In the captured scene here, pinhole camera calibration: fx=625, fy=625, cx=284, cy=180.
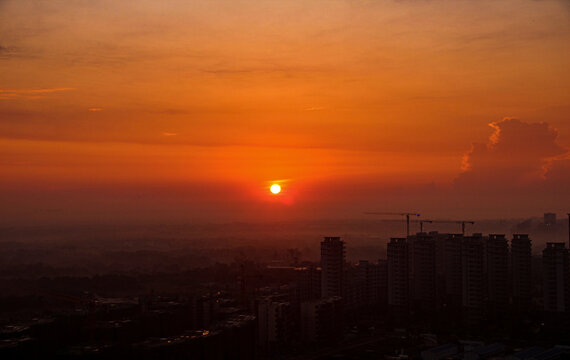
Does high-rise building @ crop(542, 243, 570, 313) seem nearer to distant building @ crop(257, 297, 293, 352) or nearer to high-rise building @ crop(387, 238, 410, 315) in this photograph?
high-rise building @ crop(387, 238, 410, 315)

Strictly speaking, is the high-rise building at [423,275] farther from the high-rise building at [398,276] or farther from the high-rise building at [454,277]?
the high-rise building at [398,276]

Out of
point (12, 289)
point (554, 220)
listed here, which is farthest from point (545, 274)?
point (554, 220)

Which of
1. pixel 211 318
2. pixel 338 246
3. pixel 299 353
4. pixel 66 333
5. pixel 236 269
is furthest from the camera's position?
pixel 236 269

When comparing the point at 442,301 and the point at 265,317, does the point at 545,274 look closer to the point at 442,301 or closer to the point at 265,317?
the point at 442,301

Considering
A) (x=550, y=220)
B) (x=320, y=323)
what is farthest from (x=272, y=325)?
(x=550, y=220)

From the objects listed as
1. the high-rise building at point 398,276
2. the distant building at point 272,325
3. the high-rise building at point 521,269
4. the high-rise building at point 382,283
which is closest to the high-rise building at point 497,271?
the high-rise building at point 521,269

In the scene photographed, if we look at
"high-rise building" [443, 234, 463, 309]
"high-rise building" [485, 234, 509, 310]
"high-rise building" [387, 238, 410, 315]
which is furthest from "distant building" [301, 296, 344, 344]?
"high-rise building" [485, 234, 509, 310]

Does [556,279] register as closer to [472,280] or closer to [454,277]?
[472,280]

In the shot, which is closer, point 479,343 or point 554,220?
point 479,343
